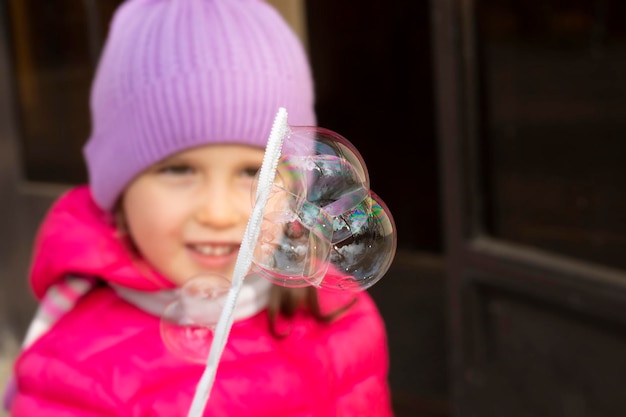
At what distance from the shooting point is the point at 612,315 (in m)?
2.68

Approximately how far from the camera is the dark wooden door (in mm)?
2816

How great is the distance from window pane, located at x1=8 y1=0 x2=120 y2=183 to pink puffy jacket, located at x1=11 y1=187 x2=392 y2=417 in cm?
276

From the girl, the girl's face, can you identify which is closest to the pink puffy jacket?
the girl

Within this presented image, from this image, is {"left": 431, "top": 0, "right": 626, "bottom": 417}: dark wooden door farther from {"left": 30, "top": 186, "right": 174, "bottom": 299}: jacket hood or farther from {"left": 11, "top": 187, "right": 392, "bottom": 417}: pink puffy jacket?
{"left": 30, "top": 186, "right": 174, "bottom": 299}: jacket hood

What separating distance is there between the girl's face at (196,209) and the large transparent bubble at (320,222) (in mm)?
262

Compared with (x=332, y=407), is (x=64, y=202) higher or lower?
higher

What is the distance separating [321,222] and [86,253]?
27.4 inches

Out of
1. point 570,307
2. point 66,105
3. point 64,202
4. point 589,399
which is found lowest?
point 589,399

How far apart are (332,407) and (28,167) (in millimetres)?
3487

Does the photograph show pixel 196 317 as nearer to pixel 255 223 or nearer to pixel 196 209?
pixel 196 209

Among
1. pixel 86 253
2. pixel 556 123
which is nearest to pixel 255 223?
pixel 86 253

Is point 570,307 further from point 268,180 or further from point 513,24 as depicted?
point 268,180

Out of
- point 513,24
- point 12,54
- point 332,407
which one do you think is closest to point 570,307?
point 513,24

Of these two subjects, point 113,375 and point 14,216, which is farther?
point 14,216
